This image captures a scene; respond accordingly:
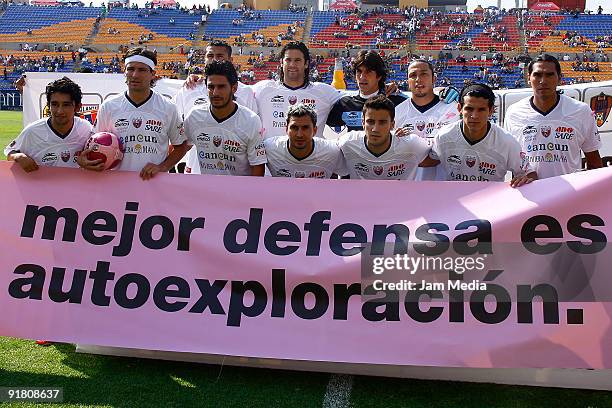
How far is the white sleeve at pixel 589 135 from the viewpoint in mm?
4859

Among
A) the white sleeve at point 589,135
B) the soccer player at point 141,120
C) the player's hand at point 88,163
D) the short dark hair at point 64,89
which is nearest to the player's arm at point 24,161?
the player's hand at point 88,163

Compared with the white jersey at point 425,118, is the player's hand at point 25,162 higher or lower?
lower

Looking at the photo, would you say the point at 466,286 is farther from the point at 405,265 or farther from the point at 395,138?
the point at 395,138

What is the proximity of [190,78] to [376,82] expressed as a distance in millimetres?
2062

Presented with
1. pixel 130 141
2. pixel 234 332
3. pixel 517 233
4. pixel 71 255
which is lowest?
pixel 234 332

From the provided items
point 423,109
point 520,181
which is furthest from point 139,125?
point 520,181

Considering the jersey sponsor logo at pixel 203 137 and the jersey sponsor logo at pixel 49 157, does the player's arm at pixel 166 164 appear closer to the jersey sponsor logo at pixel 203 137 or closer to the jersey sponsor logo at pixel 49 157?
the jersey sponsor logo at pixel 203 137

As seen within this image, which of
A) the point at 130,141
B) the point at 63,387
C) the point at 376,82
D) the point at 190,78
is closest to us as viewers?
the point at 63,387

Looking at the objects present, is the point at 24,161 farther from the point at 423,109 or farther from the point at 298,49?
the point at 423,109

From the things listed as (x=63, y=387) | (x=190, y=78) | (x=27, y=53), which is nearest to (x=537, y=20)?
(x=27, y=53)

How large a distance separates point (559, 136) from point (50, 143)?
3740mm

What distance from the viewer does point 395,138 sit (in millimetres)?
4625

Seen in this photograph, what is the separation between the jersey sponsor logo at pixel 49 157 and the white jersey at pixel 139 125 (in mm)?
383

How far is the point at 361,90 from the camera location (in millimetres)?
5676
